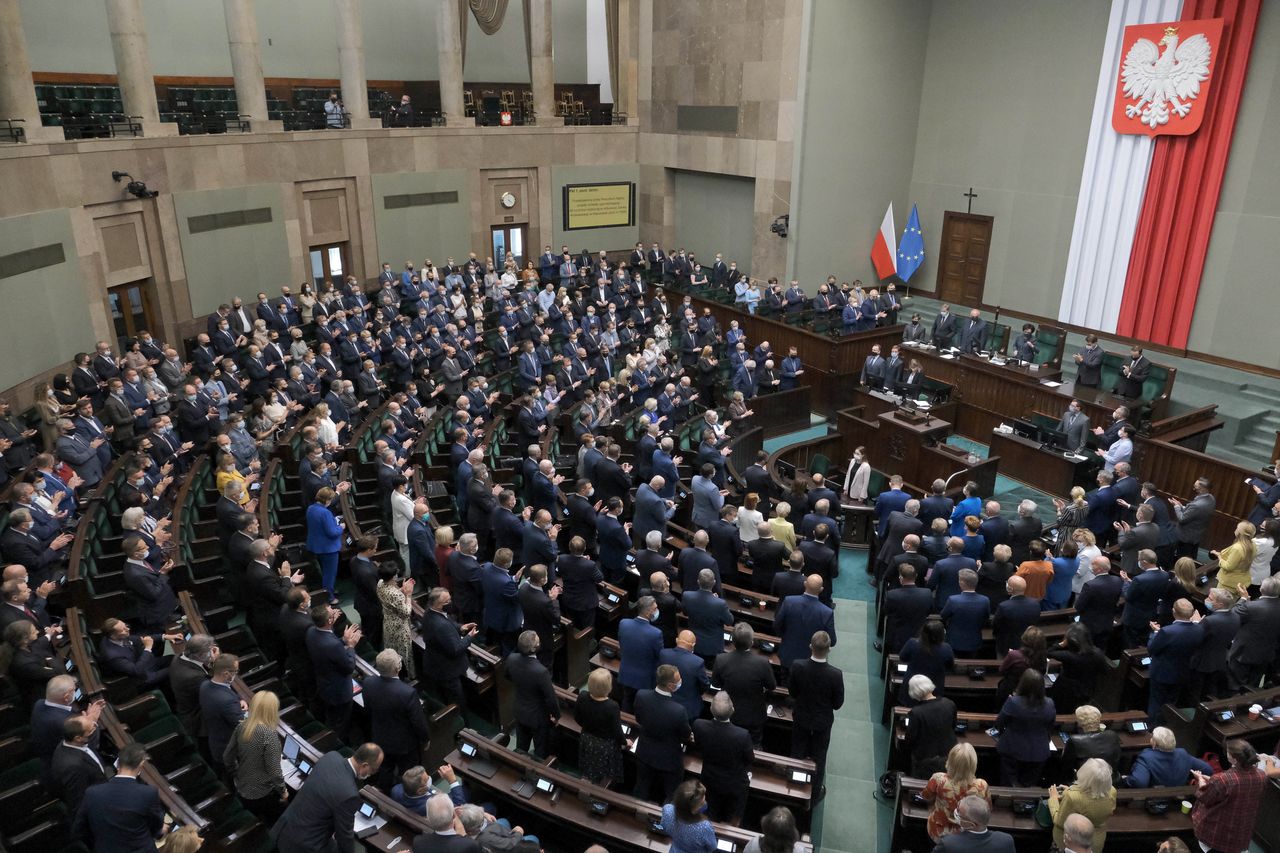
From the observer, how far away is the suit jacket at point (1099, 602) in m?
6.86

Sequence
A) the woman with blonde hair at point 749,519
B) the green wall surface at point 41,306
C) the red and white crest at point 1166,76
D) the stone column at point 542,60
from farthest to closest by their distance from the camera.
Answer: the stone column at point 542,60 → the red and white crest at point 1166,76 → the green wall surface at point 41,306 → the woman with blonde hair at point 749,519

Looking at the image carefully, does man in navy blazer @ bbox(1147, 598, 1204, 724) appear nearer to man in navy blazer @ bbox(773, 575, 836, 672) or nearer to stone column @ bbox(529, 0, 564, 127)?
man in navy blazer @ bbox(773, 575, 836, 672)

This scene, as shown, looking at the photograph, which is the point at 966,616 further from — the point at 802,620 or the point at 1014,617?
the point at 802,620

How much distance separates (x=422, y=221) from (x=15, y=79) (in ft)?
27.0

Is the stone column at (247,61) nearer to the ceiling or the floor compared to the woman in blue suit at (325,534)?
nearer to the ceiling

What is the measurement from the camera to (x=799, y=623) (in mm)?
6258

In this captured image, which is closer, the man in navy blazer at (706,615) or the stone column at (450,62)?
the man in navy blazer at (706,615)

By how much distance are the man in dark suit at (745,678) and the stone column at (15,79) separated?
1216 centimetres

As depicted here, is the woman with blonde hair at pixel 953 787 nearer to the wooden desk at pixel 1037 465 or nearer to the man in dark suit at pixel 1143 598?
the man in dark suit at pixel 1143 598

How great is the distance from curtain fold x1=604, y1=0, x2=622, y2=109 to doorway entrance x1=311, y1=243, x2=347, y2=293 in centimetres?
840

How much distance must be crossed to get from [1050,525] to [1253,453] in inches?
169

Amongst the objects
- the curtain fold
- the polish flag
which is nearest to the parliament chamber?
the polish flag

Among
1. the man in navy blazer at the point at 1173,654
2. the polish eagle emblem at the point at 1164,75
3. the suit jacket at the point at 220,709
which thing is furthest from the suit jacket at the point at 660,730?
the polish eagle emblem at the point at 1164,75

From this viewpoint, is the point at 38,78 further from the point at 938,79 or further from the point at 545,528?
the point at 938,79
